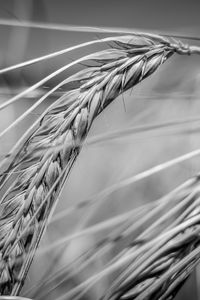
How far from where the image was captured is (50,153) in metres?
1.05

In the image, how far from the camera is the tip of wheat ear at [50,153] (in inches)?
39.9

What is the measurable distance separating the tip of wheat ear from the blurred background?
0.03m

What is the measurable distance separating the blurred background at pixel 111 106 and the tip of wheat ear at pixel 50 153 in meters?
0.03

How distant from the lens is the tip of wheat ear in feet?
3.33

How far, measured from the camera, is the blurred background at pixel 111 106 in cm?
107

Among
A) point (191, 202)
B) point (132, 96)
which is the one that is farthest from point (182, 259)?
point (132, 96)

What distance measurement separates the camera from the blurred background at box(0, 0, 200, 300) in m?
1.07

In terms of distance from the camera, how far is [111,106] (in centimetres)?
115

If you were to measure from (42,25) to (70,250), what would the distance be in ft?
2.04

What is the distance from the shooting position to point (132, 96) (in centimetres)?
118

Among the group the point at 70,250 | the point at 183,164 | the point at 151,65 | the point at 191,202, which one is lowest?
the point at 70,250

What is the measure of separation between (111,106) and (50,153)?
233mm

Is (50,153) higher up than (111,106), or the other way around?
(111,106)

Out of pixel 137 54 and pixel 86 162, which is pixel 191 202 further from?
pixel 137 54
